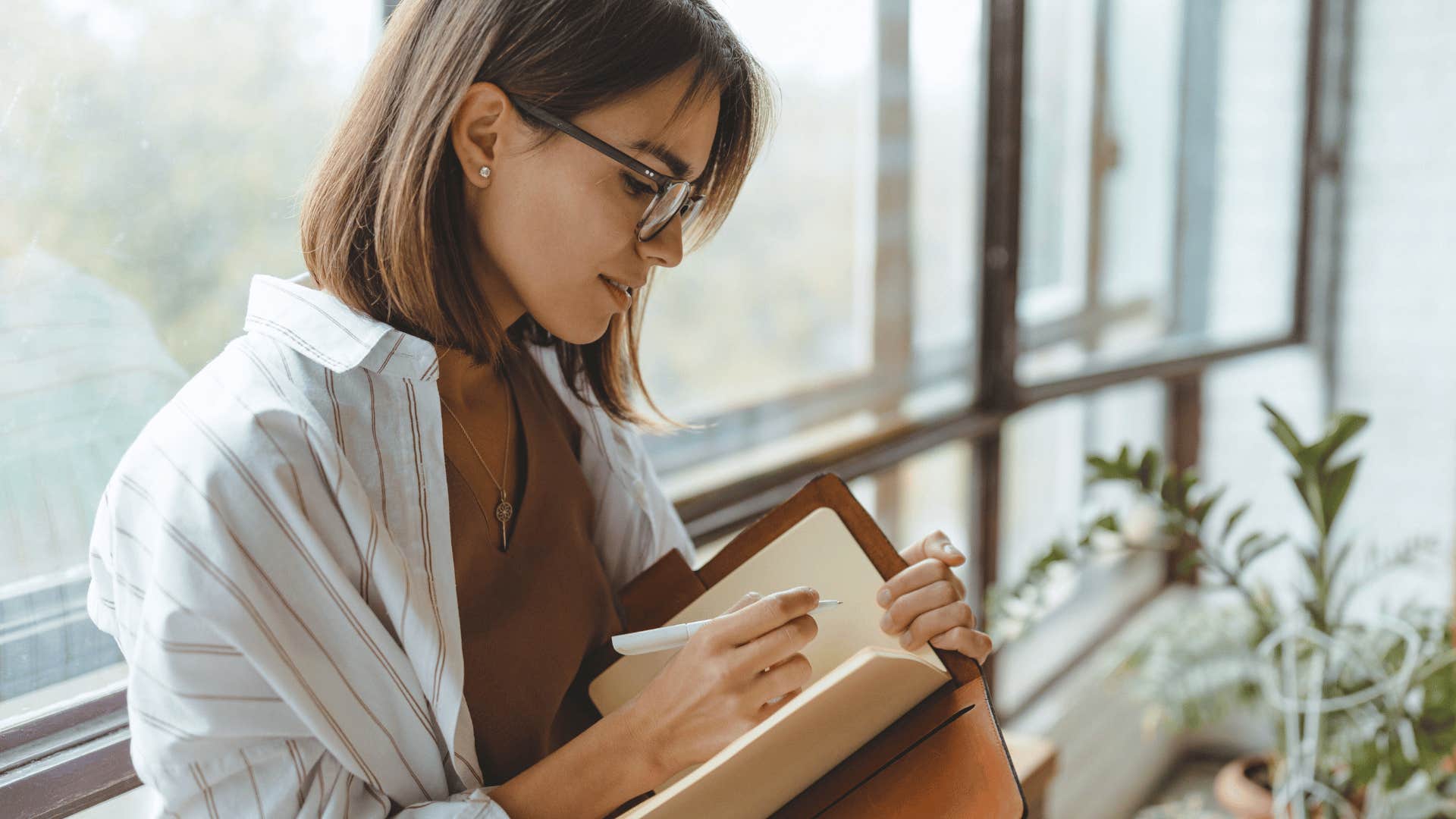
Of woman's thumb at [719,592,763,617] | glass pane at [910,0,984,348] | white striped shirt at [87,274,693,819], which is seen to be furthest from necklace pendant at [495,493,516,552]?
glass pane at [910,0,984,348]

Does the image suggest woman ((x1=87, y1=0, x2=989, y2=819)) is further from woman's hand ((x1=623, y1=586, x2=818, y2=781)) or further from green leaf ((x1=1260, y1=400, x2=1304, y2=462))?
green leaf ((x1=1260, y1=400, x2=1304, y2=462))

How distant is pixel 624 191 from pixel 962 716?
50 cm

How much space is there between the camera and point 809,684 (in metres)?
0.99

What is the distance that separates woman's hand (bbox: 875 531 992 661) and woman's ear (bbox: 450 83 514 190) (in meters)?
0.48

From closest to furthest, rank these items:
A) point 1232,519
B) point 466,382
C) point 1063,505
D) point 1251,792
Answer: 1. point 466,382
2. point 1232,519
3. point 1251,792
4. point 1063,505

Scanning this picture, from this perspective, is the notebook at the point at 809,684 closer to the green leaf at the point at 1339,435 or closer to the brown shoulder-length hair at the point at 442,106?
the brown shoulder-length hair at the point at 442,106

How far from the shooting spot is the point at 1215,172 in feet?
9.42

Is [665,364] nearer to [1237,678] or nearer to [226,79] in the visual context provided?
[226,79]

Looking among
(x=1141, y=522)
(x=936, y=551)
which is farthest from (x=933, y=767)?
(x=1141, y=522)

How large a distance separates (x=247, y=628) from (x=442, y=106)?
0.40 meters

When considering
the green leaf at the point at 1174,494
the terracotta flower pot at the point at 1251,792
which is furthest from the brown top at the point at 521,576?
the terracotta flower pot at the point at 1251,792

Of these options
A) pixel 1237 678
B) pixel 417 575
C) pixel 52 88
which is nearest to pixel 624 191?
pixel 417 575

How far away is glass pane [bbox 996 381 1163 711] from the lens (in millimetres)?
2570

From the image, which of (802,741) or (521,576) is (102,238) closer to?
(521,576)
